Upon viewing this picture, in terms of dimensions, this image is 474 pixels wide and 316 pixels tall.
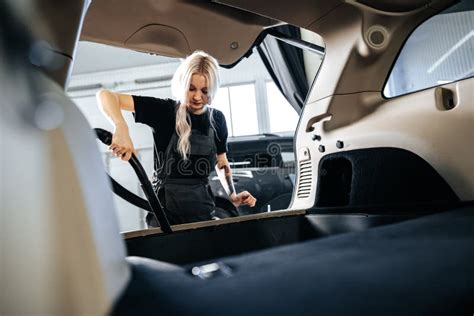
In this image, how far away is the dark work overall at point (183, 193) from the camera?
1.45 metres

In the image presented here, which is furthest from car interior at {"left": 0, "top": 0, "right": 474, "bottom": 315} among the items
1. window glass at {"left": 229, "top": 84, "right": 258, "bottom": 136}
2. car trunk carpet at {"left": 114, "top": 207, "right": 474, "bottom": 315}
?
window glass at {"left": 229, "top": 84, "right": 258, "bottom": 136}

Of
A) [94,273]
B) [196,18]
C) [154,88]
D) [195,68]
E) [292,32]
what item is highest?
[154,88]

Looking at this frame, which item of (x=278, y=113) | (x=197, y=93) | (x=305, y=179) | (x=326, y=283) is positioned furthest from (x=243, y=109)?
(x=326, y=283)

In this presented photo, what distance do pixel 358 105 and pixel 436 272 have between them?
3.27 ft

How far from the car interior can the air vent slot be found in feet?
0.68

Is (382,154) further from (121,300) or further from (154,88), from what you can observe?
(154,88)

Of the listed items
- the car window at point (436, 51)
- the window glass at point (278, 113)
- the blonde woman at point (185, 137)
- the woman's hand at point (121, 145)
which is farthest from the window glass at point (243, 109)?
the woman's hand at point (121, 145)

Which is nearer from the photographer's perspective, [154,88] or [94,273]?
[94,273]

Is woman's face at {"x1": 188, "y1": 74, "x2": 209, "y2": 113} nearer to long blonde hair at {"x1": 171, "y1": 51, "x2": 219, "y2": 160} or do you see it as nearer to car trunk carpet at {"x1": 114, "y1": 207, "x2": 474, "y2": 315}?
long blonde hair at {"x1": 171, "y1": 51, "x2": 219, "y2": 160}

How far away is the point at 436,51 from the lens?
1434 millimetres

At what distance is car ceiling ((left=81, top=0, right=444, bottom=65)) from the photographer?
127 cm

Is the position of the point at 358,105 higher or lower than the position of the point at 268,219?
higher

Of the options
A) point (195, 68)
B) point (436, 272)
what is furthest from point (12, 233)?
point (195, 68)

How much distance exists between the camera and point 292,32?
2176 mm
